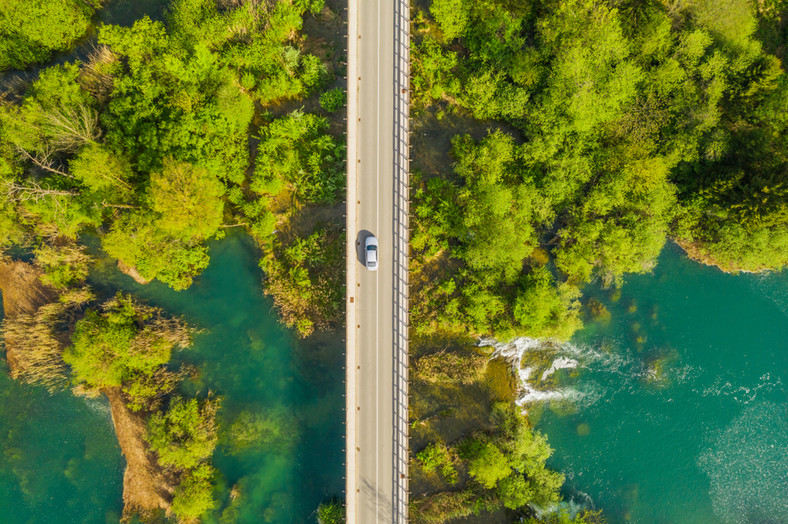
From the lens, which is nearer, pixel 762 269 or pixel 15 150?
pixel 15 150

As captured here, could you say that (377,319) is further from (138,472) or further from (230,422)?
(138,472)

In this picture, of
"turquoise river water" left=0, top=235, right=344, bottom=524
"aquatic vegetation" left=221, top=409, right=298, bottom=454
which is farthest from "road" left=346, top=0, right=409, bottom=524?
"aquatic vegetation" left=221, top=409, right=298, bottom=454

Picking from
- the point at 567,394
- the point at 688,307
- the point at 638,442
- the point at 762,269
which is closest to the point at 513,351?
the point at 567,394

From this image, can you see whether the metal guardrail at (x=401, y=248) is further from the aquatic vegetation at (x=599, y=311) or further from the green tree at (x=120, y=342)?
the green tree at (x=120, y=342)

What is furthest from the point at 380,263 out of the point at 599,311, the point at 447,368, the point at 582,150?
the point at 599,311

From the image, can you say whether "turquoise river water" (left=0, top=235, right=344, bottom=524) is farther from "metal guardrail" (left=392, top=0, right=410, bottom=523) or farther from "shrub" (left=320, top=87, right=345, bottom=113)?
"shrub" (left=320, top=87, right=345, bottom=113)

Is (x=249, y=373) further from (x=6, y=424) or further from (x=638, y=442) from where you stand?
(x=638, y=442)
